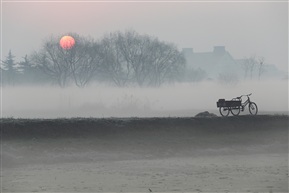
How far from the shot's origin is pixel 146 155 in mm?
27891

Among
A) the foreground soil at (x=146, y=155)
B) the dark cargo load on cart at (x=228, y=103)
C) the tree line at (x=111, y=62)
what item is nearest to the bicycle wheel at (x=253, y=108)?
the foreground soil at (x=146, y=155)

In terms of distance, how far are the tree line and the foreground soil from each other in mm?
54947

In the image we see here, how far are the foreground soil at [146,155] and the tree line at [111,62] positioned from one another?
54.9 meters

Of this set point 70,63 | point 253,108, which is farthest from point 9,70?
point 253,108

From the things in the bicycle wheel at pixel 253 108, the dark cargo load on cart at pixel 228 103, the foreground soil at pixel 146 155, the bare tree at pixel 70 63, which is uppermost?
the bare tree at pixel 70 63

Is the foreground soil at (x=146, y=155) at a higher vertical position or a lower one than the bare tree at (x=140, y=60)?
lower

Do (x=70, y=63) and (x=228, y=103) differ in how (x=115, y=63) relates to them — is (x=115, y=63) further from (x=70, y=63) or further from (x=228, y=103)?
(x=228, y=103)

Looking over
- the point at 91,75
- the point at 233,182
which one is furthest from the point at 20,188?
the point at 91,75

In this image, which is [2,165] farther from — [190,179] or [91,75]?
[91,75]

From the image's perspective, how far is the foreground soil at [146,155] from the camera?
778 inches

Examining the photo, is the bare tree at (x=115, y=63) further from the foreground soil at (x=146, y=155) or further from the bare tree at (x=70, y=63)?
the foreground soil at (x=146, y=155)

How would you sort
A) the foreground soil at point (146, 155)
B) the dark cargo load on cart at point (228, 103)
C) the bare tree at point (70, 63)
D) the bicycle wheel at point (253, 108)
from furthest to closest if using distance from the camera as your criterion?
the bare tree at point (70, 63) → the bicycle wheel at point (253, 108) → the dark cargo load on cart at point (228, 103) → the foreground soil at point (146, 155)

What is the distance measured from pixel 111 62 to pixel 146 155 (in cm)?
5981

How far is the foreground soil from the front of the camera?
19766 millimetres
